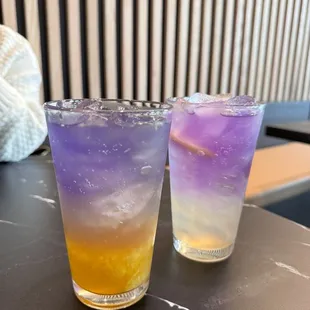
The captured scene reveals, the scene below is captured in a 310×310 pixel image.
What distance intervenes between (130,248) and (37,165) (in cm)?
54

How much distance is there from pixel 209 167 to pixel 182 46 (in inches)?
45.7

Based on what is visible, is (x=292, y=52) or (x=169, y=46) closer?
(x=169, y=46)

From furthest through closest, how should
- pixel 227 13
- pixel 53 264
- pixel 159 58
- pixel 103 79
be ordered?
pixel 227 13, pixel 159 58, pixel 103 79, pixel 53 264

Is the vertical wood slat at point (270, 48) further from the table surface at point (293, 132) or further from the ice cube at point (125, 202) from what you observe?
the ice cube at point (125, 202)

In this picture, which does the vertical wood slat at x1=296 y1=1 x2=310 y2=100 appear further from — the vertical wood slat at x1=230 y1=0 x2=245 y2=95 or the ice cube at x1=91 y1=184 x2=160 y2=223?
the ice cube at x1=91 y1=184 x2=160 y2=223

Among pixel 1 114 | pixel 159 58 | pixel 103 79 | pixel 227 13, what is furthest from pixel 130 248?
pixel 227 13

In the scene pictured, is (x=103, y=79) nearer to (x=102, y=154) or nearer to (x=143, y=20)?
(x=143, y=20)

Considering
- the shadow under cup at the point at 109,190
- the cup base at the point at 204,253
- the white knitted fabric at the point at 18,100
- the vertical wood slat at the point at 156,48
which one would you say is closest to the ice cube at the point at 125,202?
the shadow under cup at the point at 109,190

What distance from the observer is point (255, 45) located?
5.88 feet

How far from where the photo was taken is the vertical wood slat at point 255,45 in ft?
5.75

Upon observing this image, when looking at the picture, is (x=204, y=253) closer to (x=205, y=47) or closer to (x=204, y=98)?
(x=204, y=98)

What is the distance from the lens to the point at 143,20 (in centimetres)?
134

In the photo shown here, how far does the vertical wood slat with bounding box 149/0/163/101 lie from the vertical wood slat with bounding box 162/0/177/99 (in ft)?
0.08

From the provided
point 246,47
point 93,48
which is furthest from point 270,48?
point 93,48
